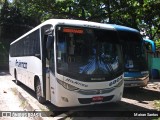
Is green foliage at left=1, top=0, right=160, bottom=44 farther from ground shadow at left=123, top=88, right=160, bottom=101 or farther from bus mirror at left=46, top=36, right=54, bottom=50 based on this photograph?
bus mirror at left=46, top=36, right=54, bottom=50

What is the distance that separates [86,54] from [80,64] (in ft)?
1.25

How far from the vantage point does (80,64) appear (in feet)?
27.3

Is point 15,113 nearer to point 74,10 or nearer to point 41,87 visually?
point 41,87

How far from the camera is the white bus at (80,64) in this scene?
8.17 m

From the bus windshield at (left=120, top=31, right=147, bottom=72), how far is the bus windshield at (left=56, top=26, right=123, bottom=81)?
11.0 ft

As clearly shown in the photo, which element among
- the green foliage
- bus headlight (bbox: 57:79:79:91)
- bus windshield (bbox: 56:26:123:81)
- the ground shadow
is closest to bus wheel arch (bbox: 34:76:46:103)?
bus headlight (bbox: 57:79:79:91)

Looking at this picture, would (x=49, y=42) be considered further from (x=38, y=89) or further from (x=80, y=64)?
(x=38, y=89)

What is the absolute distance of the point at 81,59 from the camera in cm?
837

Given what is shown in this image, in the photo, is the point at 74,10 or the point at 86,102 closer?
the point at 86,102

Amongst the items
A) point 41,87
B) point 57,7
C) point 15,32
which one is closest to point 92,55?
point 41,87

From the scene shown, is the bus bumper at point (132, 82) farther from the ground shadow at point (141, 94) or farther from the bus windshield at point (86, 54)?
the bus windshield at point (86, 54)

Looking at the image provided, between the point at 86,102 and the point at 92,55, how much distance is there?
4.67ft

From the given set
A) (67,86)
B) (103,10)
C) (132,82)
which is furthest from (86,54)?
(103,10)

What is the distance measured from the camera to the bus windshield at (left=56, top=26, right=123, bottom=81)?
822 centimetres
